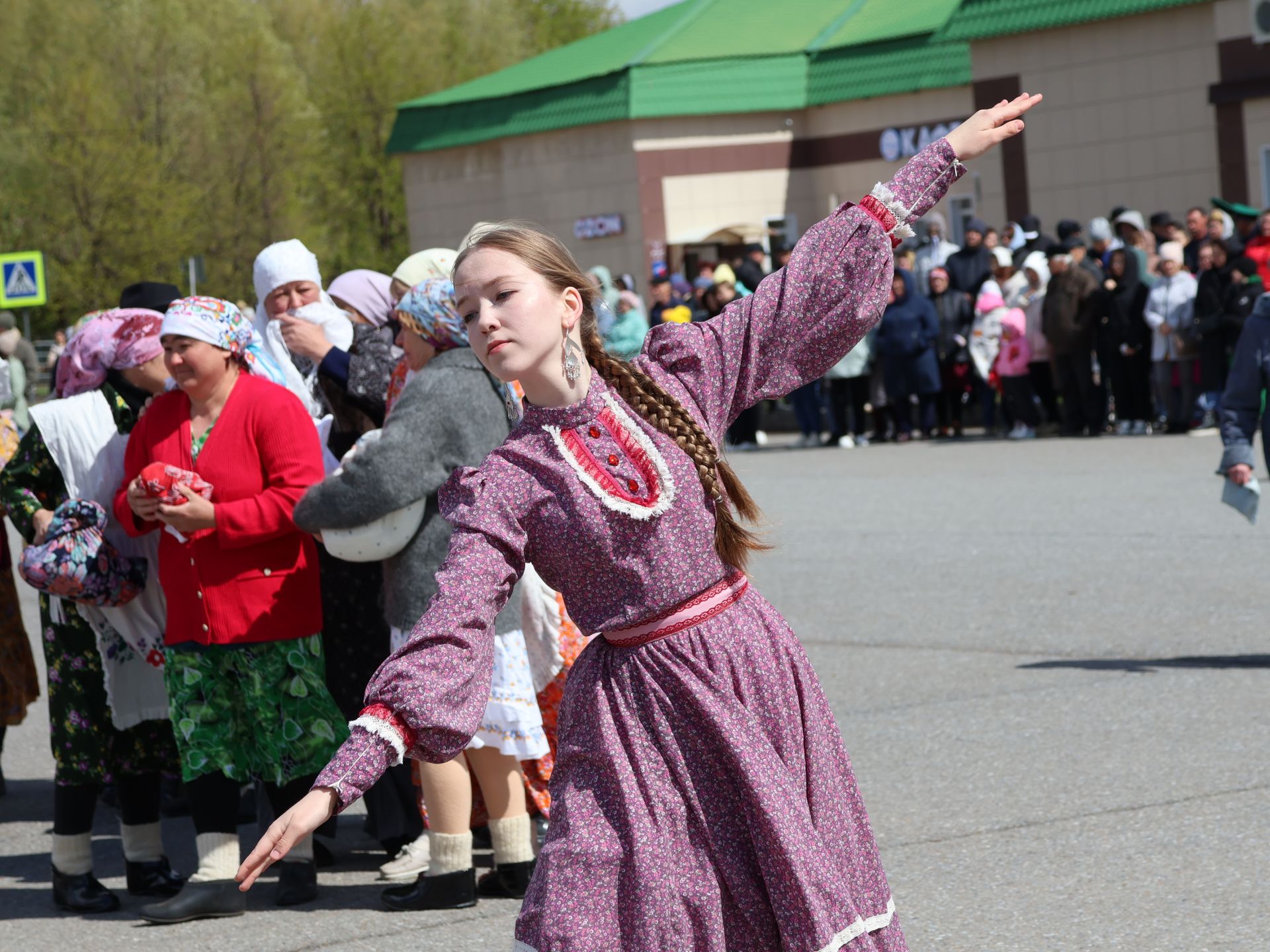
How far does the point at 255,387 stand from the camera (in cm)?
567

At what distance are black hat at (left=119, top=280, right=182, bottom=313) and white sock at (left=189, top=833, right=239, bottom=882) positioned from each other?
6.85 ft

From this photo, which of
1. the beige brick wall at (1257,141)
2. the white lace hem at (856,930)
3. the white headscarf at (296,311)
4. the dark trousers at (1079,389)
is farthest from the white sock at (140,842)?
the beige brick wall at (1257,141)

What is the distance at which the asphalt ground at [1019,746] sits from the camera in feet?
16.9

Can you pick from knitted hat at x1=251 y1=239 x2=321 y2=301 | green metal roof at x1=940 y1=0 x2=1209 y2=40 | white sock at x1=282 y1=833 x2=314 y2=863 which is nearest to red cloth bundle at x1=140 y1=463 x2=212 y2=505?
white sock at x1=282 y1=833 x2=314 y2=863

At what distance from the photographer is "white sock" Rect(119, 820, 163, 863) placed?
6016 mm

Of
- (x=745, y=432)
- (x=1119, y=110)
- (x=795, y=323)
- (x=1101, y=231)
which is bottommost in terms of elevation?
(x=745, y=432)

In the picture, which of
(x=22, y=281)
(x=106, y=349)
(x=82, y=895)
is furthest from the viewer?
(x=22, y=281)

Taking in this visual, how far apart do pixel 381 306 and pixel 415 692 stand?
4.29m

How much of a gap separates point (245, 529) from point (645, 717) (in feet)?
8.23

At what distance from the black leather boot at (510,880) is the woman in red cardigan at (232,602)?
64 cm

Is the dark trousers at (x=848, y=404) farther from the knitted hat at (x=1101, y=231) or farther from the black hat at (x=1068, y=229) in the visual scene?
the knitted hat at (x=1101, y=231)

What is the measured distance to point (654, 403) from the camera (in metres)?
3.42

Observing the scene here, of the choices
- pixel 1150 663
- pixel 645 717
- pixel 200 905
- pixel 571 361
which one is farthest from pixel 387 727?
pixel 1150 663

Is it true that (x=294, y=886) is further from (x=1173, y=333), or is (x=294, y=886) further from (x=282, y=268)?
(x=1173, y=333)
